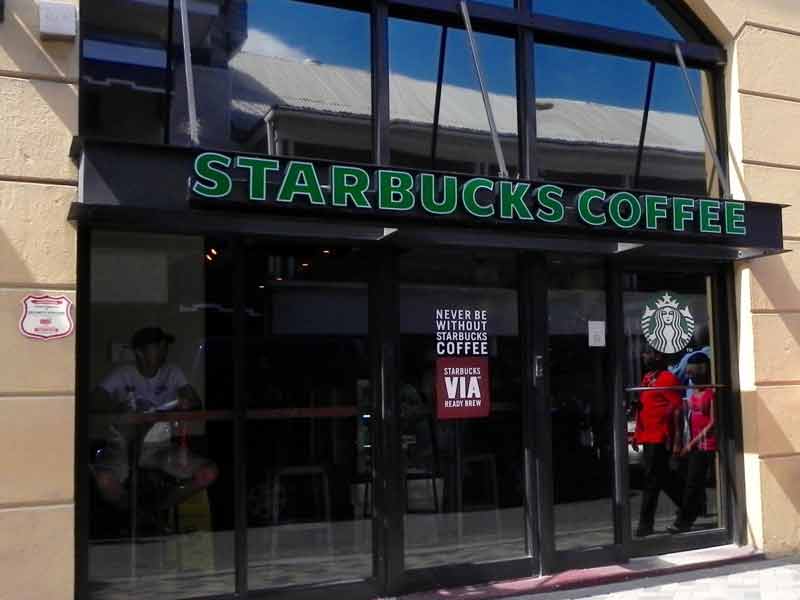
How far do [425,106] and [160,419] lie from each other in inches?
120

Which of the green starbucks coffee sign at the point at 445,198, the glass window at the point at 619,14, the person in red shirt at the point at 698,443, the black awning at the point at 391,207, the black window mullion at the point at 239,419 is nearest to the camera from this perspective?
the black awning at the point at 391,207

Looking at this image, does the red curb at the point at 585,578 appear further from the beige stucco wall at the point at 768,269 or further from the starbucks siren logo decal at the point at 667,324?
the starbucks siren logo decal at the point at 667,324

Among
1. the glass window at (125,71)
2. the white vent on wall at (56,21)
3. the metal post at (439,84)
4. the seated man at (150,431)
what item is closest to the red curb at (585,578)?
the seated man at (150,431)

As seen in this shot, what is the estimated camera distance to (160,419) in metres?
5.98

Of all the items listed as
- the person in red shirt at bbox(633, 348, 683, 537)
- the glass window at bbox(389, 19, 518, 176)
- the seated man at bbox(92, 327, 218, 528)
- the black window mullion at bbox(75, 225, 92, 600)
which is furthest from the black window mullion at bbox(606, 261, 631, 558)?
the black window mullion at bbox(75, 225, 92, 600)

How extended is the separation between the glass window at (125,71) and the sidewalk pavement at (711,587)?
4.23 metres

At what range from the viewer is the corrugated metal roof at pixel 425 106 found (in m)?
6.44

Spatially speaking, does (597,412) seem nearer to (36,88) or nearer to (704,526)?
(704,526)

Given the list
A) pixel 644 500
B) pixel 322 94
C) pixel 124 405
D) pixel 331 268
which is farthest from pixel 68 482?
pixel 644 500

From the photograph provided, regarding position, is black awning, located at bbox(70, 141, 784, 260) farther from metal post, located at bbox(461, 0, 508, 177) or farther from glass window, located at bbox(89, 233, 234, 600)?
glass window, located at bbox(89, 233, 234, 600)

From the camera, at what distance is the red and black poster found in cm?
683

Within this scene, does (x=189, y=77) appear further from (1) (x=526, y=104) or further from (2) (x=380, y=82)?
(1) (x=526, y=104)

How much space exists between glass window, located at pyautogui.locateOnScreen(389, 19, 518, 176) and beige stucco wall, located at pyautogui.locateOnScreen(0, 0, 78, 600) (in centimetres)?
237

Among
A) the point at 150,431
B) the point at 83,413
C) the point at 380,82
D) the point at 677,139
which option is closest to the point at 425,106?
the point at 380,82
